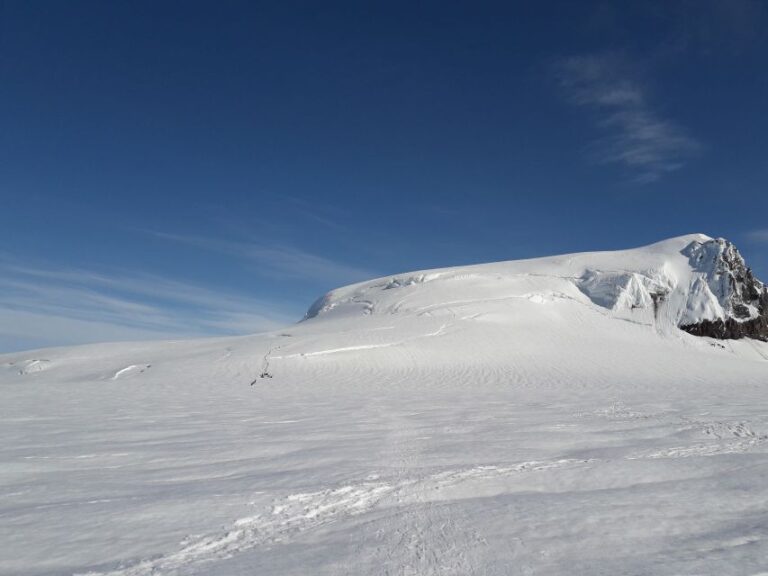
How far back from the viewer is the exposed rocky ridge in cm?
3691

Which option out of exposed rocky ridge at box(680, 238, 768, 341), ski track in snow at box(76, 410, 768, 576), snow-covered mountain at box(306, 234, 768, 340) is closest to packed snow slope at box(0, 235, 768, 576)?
ski track in snow at box(76, 410, 768, 576)

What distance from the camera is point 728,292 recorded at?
3750 centimetres

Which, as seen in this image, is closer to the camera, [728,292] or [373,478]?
[373,478]

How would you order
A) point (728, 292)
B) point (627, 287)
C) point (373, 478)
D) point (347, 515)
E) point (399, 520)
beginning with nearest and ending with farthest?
1. point (399, 520)
2. point (347, 515)
3. point (373, 478)
4. point (627, 287)
5. point (728, 292)

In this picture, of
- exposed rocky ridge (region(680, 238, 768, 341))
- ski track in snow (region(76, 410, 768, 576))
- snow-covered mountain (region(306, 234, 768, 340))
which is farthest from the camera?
exposed rocky ridge (region(680, 238, 768, 341))

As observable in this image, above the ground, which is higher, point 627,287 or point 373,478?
point 627,287

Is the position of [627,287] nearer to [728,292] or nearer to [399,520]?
[728,292]

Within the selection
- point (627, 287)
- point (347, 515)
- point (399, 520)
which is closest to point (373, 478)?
point (347, 515)

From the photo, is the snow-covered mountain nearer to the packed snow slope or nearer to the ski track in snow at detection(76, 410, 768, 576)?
the packed snow slope

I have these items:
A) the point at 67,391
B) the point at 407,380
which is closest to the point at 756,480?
the point at 407,380

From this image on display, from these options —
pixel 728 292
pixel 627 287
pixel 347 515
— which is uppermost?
pixel 627 287

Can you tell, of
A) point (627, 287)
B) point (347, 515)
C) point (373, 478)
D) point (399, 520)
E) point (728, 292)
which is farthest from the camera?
point (728, 292)

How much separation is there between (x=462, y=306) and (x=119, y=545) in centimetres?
2767

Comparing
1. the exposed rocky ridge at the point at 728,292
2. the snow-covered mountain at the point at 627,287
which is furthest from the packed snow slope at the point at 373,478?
the exposed rocky ridge at the point at 728,292
